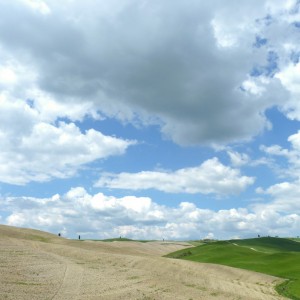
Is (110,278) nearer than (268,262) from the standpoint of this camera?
Yes

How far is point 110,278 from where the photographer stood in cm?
5856

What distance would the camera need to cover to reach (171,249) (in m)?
192

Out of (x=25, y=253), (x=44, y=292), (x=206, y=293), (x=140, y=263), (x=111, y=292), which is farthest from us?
(x=140, y=263)

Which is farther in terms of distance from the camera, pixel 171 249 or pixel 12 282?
pixel 171 249

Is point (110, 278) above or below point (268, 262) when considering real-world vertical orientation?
below

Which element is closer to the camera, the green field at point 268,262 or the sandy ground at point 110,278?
the sandy ground at point 110,278

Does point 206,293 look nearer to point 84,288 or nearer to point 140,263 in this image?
point 84,288

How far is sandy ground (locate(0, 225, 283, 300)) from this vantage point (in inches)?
1858

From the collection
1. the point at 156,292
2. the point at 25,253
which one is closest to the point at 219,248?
the point at 25,253

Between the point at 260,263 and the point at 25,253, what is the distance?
177 ft

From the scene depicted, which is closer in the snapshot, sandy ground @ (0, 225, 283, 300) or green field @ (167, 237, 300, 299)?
sandy ground @ (0, 225, 283, 300)

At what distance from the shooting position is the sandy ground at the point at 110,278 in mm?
47188

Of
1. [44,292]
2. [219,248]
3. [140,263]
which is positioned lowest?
[44,292]

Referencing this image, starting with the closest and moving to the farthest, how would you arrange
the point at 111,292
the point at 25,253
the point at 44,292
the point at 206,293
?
the point at 44,292, the point at 111,292, the point at 206,293, the point at 25,253
